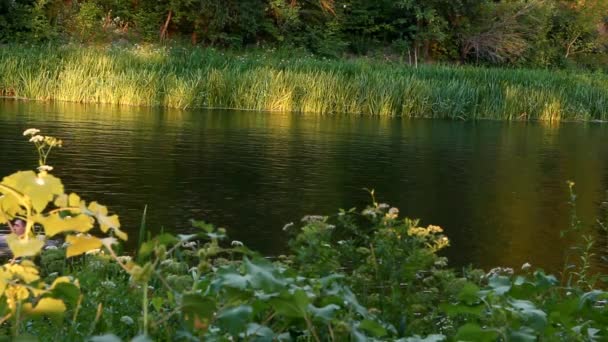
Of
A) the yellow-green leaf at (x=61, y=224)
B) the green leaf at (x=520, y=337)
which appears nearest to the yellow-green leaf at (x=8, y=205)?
the yellow-green leaf at (x=61, y=224)

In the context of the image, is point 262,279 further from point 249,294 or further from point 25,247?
point 25,247

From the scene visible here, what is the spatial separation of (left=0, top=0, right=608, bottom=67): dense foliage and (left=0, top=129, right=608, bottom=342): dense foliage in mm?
28210

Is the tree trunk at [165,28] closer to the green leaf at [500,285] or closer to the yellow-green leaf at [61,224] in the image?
the green leaf at [500,285]

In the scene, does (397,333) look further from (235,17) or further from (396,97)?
(235,17)

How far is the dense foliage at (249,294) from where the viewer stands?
2289 mm

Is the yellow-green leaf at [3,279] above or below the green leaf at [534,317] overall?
above

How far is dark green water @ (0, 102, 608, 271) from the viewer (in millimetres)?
8062

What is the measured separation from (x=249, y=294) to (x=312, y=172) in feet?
27.5

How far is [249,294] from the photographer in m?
2.81

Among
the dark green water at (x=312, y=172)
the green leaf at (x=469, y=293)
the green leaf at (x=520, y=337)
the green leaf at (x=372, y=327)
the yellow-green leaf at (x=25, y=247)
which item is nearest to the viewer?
the yellow-green leaf at (x=25, y=247)

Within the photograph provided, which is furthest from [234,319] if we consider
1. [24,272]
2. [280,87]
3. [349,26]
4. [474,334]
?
[349,26]

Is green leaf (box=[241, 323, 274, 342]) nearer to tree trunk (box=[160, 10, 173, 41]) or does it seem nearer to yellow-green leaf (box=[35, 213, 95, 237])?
yellow-green leaf (box=[35, 213, 95, 237])

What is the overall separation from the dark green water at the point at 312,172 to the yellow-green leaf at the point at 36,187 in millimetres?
4547

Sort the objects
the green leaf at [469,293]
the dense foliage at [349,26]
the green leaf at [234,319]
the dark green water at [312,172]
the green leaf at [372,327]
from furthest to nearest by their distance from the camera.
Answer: the dense foliage at [349,26] < the dark green water at [312,172] < the green leaf at [469,293] < the green leaf at [372,327] < the green leaf at [234,319]
